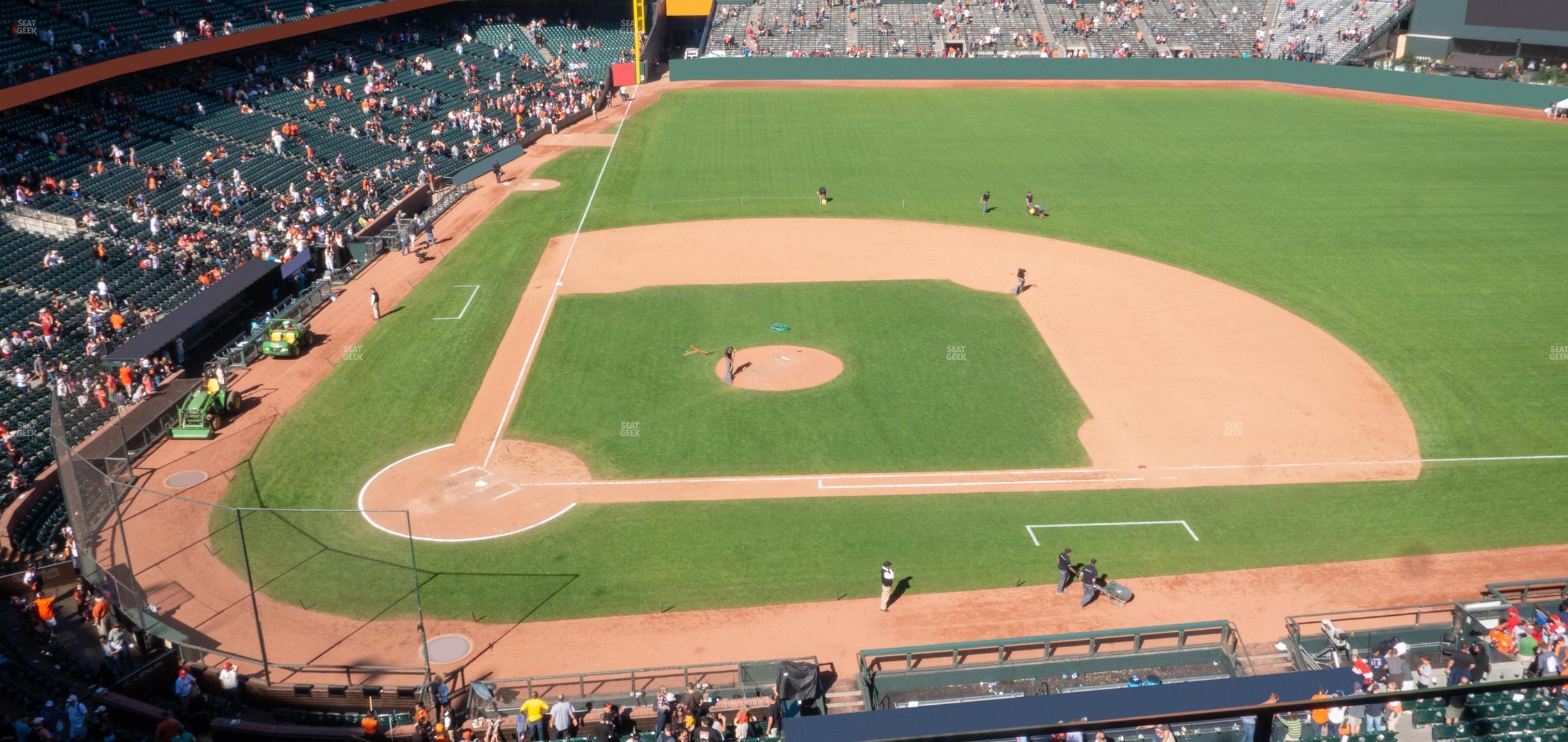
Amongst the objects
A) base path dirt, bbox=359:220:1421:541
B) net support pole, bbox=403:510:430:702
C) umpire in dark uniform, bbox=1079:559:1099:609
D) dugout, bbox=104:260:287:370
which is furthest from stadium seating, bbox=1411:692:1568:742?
dugout, bbox=104:260:287:370

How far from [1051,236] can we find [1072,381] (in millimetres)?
15585

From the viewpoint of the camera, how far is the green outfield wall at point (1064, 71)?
74312 mm

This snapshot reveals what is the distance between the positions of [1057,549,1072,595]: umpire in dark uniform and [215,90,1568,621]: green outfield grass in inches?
22.2

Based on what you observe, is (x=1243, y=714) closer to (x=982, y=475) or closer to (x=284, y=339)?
(x=982, y=475)

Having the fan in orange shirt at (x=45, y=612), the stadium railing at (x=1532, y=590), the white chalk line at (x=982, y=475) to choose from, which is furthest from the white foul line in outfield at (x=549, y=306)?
the stadium railing at (x=1532, y=590)

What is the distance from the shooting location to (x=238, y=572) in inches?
973

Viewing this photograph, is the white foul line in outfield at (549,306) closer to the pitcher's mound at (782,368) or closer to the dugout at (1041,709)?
the pitcher's mound at (782,368)

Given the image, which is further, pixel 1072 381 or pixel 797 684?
pixel 1072 381

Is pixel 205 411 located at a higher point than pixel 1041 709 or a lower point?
lower

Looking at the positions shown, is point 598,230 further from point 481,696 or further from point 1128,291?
point 481,696

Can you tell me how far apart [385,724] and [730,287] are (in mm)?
25924

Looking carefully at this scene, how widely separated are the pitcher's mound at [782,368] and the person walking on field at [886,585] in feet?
38.0

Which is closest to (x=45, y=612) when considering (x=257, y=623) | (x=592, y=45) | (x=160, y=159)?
(x=257, y=623)

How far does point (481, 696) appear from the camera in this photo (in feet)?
65.4
